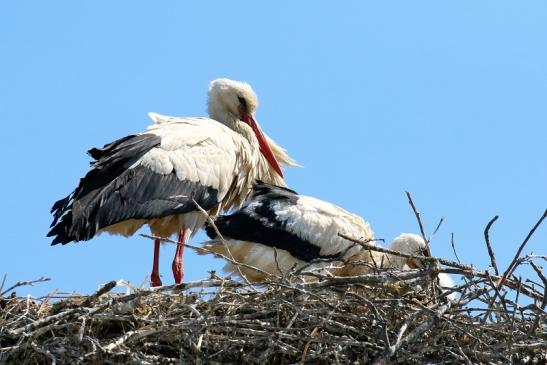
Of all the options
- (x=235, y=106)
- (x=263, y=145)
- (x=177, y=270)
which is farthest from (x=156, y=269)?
(x=235, y=106)

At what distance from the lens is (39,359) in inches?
239

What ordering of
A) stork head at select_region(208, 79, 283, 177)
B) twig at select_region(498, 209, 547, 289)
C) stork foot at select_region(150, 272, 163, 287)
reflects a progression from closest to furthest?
twig at select_region(498, 209, 547, 289)
stork foot at select_region(150, 272, 163, 287)
stork head at select_region(208, 79, 283, 177)

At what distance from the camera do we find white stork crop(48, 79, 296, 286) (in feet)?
26.6

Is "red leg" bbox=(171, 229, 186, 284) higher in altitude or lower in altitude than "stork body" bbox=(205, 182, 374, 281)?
lower

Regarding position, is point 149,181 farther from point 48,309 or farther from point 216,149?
point 48,309

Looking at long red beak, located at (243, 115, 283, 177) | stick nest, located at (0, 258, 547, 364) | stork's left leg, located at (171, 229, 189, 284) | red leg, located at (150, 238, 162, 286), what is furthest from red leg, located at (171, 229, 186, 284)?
stick nest, located at (0, 258, 547, 364)

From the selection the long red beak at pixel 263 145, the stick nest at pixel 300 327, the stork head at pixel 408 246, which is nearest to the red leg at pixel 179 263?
the long red beak at pixel 263 145

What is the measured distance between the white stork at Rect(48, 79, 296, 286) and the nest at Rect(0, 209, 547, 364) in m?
1.68

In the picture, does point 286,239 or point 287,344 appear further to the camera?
point 286,239

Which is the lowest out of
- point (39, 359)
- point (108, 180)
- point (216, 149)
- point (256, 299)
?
point (39, 359)

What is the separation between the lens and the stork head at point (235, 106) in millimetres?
9773

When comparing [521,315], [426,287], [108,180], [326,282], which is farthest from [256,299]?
[108,180]

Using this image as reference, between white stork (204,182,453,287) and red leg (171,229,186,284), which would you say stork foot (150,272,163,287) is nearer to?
A: red leg (171,229,186,284)

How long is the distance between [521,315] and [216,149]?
3.41 m
